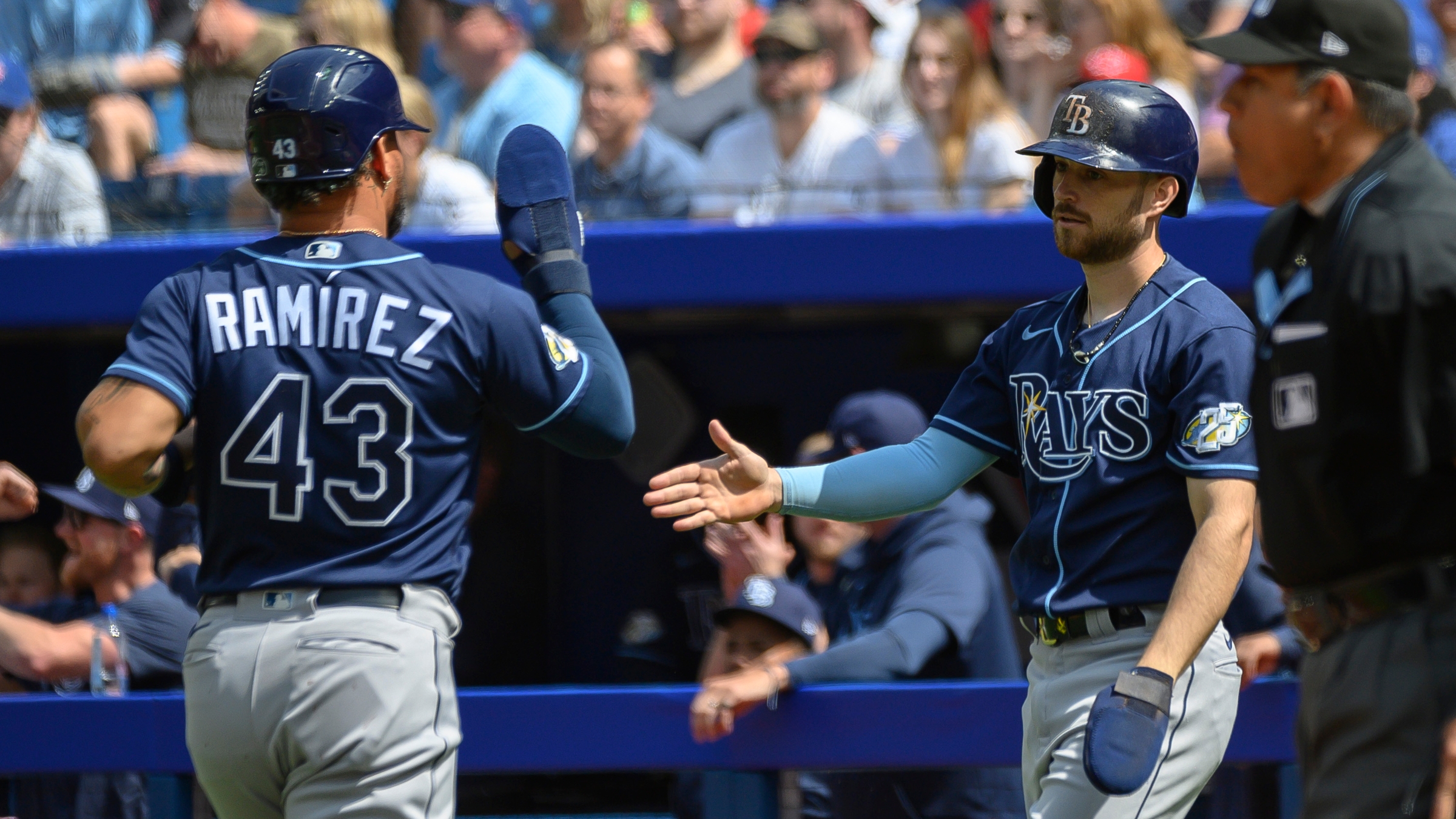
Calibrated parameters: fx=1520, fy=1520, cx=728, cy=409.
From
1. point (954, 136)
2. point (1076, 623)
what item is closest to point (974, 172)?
point (954, 136)

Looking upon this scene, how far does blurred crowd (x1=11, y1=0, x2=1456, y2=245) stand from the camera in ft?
16.2

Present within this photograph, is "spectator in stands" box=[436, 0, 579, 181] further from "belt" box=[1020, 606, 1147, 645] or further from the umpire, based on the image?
the umpire

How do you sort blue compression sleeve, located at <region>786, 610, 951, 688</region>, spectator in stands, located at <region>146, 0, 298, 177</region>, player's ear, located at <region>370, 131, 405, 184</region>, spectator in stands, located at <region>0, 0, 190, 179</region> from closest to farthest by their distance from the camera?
player's ear, located at <region>370, 131, 405, 184</region>, blue compression sleeve, located at <region>786, 610, 951, 688</region>, spectator in stands, located at <region>146, 0, 298, 177</region>, spectator in stands, located at <region>0, 0, 190, 179</region>

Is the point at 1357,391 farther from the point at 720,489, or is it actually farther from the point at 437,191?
the point at 437,191

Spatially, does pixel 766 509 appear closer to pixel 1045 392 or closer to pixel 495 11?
pixel 1045 392

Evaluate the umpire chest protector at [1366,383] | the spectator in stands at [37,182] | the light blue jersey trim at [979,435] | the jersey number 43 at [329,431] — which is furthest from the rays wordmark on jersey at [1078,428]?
the spectator in stands at [37,182]

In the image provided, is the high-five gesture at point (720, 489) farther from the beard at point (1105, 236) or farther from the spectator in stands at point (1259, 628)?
the spectator in stands at point (1259, 628)

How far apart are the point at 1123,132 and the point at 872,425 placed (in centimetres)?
166

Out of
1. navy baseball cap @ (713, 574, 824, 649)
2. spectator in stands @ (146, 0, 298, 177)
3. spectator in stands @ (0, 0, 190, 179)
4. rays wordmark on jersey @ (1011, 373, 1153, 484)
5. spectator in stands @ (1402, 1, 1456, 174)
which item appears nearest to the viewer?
rays wordmark on jersey @ (1011, 373, 1153, 484)

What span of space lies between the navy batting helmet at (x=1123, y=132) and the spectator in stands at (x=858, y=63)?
3203 mm

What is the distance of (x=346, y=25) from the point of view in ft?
17.8

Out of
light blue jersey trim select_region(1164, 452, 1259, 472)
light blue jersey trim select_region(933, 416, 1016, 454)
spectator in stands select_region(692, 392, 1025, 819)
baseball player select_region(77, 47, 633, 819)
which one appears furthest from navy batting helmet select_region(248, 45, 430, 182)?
light blue jersey trim select_region(1164, 452, 1259, 472)

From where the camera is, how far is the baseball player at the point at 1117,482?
2.37m

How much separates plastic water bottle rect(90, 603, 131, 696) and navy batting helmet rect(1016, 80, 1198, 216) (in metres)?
2.59
